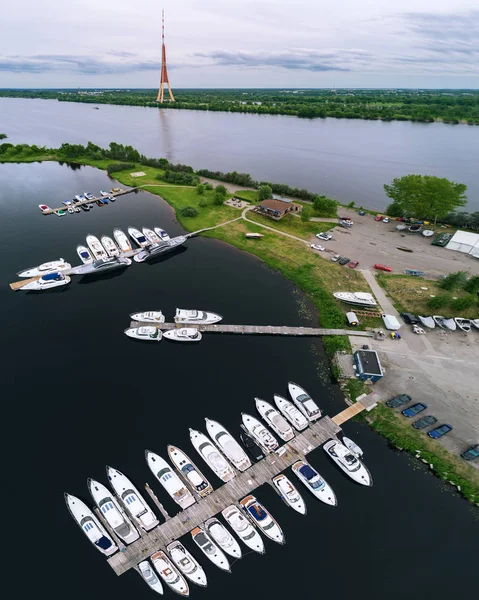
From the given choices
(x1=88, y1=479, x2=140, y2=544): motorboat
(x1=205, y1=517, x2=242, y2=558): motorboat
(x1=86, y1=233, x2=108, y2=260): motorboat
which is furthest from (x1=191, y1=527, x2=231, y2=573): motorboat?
(x1=86, y1=233, x2=108, y2=260): motorboat

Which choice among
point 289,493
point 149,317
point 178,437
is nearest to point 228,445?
point 178,437

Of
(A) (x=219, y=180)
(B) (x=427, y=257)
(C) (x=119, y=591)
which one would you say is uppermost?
(A) (x=219, y=180)

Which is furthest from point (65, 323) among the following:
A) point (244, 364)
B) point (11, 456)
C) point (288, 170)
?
point (288, 170)

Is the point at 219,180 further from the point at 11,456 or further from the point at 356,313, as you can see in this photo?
Answer: the point at 11,456

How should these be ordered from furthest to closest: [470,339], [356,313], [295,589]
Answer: [356,313]
[470,339]
[295,589]

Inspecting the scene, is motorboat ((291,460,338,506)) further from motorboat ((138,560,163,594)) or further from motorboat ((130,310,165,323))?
motorboat ((130,310,165,323))

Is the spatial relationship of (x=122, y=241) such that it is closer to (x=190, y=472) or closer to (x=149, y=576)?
(x=190, y=472)

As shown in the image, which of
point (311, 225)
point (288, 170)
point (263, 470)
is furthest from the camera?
point (288, 170)

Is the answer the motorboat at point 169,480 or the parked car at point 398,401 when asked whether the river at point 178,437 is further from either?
the parked car at point 398,401
